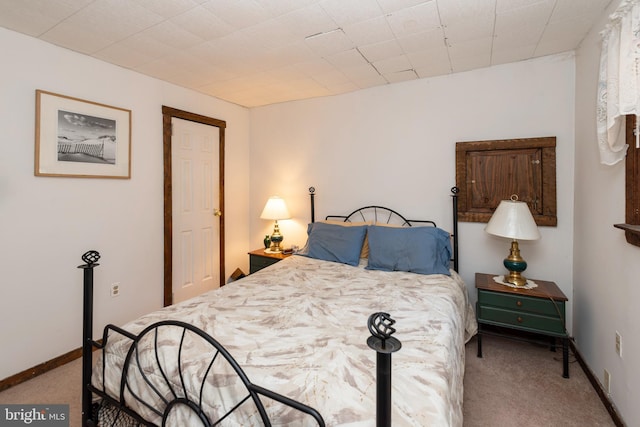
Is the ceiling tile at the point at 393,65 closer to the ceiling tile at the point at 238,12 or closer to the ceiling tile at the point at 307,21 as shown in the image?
the ceiling tile at the point at 307,21

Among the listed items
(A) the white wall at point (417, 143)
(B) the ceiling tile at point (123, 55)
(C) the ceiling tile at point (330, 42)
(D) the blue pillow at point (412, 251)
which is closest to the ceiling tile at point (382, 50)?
(C) the ceiling tile at point (330, 42)

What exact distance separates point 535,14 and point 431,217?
171cm

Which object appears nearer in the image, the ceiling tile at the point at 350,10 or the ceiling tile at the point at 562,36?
the ceiling tile at the point at 350,10

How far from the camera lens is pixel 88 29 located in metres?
2.12

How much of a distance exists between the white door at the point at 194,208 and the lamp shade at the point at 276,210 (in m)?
0.63

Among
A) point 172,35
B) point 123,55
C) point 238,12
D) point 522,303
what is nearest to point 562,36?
point 522,303

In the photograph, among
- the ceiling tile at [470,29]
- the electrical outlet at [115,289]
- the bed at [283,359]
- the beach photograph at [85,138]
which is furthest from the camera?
the electrical outlet at [115,289]

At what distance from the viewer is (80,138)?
98.1 inches

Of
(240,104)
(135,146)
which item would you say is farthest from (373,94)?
(135,146)

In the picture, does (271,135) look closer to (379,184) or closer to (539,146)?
(379,184)

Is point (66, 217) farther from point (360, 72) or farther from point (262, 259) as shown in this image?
point (360, 72)

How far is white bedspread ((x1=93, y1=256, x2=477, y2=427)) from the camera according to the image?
3.41ft

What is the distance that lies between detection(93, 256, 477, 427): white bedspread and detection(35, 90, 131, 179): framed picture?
5.10 feet

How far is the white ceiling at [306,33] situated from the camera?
1.89m
